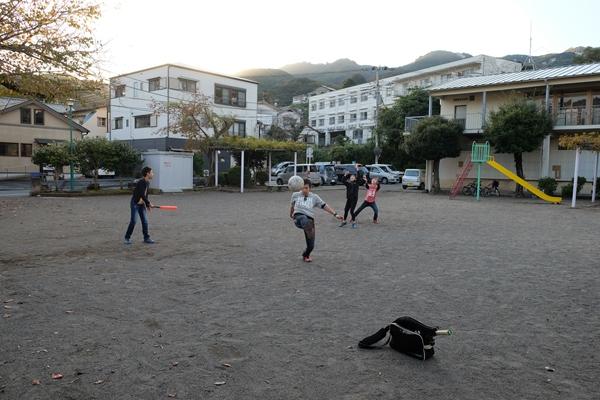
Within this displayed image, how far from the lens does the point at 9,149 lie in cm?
3928

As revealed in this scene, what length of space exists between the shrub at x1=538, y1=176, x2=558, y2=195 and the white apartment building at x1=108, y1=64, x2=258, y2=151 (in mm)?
24176

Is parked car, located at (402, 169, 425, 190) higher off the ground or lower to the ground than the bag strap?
higher

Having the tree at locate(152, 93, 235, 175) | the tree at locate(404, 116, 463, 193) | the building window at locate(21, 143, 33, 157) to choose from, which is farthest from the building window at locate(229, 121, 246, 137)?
the tree at locate(404, 116, 463, 193)

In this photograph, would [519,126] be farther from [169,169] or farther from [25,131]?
[25,131]

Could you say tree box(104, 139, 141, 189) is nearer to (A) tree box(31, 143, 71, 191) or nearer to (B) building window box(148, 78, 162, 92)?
(A) tree box(31, 143, 71, 191)

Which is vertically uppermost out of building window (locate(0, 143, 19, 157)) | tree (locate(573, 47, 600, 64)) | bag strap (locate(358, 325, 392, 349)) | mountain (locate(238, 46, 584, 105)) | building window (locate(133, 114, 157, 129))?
mountain (locate(238, 46, 584, 105))

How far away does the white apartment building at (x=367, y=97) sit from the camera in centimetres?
5619

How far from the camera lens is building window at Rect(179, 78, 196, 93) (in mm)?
42981

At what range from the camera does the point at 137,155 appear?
27.7 metres

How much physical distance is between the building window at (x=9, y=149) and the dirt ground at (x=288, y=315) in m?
33.1

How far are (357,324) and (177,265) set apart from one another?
4.01 metres

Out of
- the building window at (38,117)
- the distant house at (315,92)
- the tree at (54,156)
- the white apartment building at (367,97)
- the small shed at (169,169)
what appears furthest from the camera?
the distant house at (315,92)

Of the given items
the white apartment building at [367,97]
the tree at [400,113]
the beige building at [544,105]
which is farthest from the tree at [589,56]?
the beige building at [544,105]

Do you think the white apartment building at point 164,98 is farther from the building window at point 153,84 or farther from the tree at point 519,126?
the tree at point 519,126
